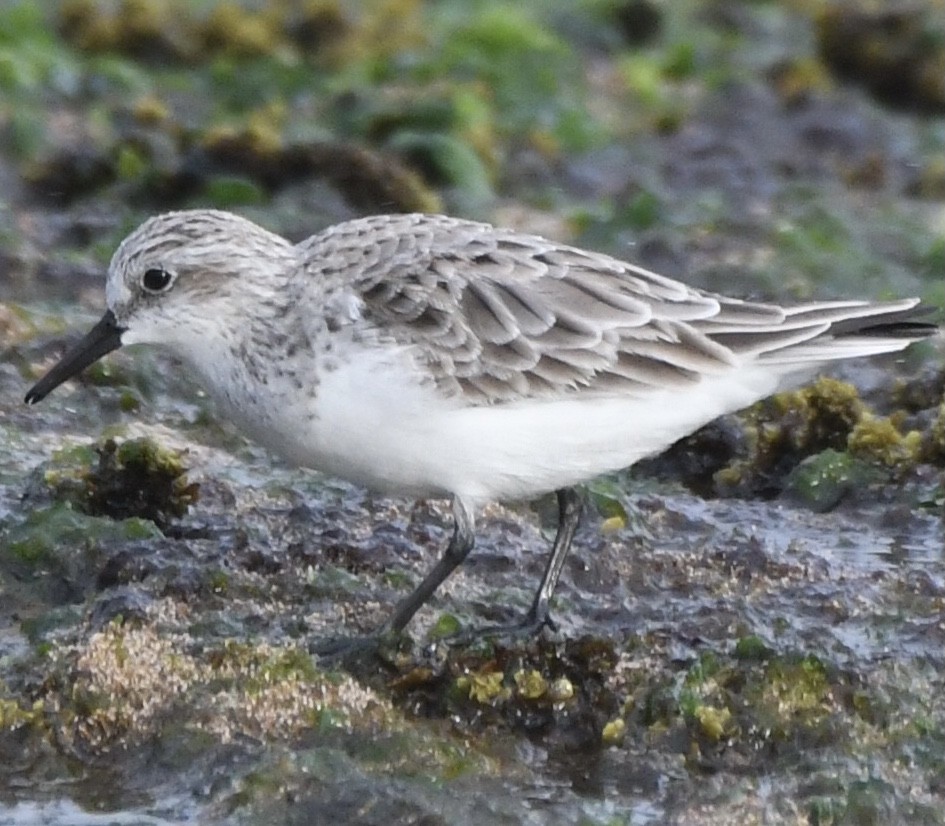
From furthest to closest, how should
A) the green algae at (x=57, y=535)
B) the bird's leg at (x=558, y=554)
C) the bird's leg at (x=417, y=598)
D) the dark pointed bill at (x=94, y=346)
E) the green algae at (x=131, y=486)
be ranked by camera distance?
1. the green algae at (x=131, y=486)
2. the green algae at (x=57, y=535)
3. the dark pointed bill at (x=94, y=346)
4. the bird's leg at (x=558, y=554)
5. the bird's leg at (x=417, y=598)

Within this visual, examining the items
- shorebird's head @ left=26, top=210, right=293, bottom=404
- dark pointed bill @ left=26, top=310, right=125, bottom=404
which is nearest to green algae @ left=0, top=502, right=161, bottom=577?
dark pointed bill @ left=26, top=310, right=125, bottom=404

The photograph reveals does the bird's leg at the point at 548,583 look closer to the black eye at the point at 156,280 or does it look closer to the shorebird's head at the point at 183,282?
the shorebird's head at the point at 183,282

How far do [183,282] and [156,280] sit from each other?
81mm

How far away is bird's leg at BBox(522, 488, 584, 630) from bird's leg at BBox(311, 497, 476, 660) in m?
0.26

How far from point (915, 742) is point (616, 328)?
57.0 inches

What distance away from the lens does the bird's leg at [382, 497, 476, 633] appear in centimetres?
579

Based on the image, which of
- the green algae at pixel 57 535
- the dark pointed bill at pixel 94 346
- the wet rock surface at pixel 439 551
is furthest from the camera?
the green algae at pixel 57 535

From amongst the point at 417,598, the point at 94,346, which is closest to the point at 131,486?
the point at 94,346

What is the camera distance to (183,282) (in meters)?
5.94

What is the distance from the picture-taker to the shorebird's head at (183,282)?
19.3ft

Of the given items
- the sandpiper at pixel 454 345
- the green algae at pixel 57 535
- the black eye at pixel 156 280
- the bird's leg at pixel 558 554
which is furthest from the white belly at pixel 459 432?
the green algae at pixel 57 535

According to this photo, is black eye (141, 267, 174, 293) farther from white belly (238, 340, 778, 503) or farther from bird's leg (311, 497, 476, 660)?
bird's leg (311, 497, 476, 660)

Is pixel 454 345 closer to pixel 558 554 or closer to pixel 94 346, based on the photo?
pixel 558 554

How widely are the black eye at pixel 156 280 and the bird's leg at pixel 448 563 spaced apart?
3.50 feet
